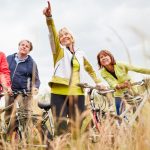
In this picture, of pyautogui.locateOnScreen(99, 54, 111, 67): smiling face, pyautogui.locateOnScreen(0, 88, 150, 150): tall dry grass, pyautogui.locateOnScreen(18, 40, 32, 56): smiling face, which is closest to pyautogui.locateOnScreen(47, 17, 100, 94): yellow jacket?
pyautogui.locateOnScreen(99, 54, 111, 67): smiling face

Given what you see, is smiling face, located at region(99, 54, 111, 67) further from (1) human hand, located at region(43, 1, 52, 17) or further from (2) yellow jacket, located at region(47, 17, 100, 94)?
(1) human hand, located at region(43, 1, 52, 17)

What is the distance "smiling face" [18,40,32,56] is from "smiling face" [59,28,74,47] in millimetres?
1244

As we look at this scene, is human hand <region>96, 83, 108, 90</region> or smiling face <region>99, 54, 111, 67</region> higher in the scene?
smiling face <region>99, 54, 111, 67</region>

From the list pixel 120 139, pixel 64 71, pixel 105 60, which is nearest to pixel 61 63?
pixel 64 71

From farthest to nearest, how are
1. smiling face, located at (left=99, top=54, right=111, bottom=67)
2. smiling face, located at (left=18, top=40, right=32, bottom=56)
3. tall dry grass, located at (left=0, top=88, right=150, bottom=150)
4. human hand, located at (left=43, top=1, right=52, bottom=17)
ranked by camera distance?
smiling face, located at (left=18, top=40, right=32, bottom=56) → smiling face, located at (left=99, top=54, right=111, bottom=67) → human hand, located at (left=43, top=1, right=52, bottom=17) → tall dry grass, located at (left=0, top=88, right=150, bottom=150)

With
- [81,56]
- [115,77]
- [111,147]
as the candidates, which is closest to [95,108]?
[115,77]

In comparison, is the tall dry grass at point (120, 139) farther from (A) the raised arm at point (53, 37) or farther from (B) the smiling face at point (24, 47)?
(B) the smiling face at point (24, 47)

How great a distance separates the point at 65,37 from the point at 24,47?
4.44ft

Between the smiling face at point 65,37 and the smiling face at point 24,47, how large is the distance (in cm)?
124

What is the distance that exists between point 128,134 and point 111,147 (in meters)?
0.15

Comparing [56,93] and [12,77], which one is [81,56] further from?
[12,77]

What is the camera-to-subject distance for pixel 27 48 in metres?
5.98

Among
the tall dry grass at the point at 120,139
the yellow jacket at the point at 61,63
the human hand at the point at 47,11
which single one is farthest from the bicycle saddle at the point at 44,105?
the tall dry grass at the point at 120,139

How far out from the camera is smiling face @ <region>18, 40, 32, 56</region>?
233 inches
